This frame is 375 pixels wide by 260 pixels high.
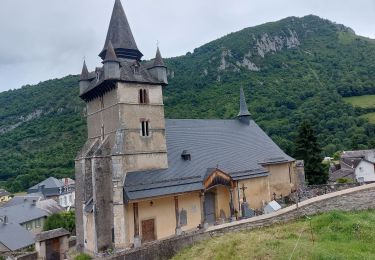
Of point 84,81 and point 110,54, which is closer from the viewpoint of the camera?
point 110,54

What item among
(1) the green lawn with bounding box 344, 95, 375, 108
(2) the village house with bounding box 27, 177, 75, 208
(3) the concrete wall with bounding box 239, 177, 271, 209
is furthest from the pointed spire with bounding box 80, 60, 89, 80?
(1) the green lawn with bounding box 344, 95, 375, 108

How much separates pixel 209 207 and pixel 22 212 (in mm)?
34391

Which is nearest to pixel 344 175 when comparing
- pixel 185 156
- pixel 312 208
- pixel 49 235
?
pixel 185 156

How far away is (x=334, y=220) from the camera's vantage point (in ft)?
40.4

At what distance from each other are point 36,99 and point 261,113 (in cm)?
6888

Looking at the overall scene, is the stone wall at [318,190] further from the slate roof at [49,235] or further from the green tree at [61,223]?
the green tree at [61,223]

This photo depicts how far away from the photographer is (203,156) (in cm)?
2475

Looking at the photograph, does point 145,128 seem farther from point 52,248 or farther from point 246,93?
point 246,93

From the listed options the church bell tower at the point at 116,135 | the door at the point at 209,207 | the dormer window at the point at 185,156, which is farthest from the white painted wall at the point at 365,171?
the church bell tower at the point at 116,135

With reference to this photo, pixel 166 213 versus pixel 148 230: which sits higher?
pixel 166 213

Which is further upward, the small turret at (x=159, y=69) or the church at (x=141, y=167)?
the small turret at (x=159, y=69)

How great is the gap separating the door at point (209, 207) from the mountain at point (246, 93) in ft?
126

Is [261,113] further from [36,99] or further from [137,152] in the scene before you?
[36,99]

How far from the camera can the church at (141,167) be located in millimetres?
19875
